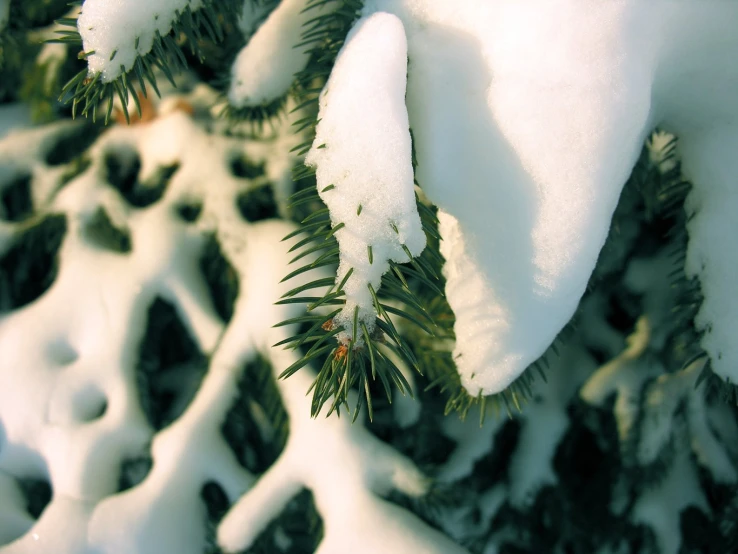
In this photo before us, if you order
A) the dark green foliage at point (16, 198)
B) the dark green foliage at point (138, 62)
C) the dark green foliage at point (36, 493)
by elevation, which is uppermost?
the dark green foliage at point (138, 62)

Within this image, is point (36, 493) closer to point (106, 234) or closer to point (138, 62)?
point (106, 234)

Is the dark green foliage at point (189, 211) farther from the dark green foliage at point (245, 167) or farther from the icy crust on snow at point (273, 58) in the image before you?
the icy crust on snow at point (273, 58)

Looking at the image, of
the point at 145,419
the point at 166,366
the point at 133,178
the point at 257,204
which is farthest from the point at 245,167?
the point at 145,419

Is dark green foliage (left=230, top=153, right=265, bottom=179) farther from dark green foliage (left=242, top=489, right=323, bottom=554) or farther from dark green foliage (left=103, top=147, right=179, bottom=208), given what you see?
dark green foliage (left=242, top=489, right=323, bottom=554)

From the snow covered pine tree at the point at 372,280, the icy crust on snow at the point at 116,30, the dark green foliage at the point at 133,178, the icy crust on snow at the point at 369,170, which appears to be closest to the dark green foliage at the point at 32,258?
the snow covered pine tree at the point at 372,280

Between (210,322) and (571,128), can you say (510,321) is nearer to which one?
(571,128)

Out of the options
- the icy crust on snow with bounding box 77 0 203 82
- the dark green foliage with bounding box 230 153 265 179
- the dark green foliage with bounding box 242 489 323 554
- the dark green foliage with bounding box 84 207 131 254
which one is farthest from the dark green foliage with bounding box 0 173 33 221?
the dark green foliage with bounding box 242 489 323 554
